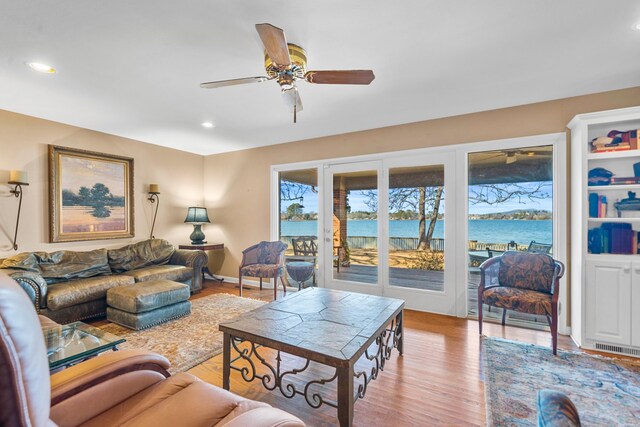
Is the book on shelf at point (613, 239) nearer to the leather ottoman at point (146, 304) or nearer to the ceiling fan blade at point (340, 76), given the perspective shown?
the ceiling fan blade at point (340, 76)

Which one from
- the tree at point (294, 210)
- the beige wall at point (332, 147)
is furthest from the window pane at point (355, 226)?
the tree at point (294, 210)

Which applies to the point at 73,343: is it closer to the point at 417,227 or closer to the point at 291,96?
the point at 291,96

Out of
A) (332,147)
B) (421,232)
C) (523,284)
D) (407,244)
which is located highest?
(332,147)

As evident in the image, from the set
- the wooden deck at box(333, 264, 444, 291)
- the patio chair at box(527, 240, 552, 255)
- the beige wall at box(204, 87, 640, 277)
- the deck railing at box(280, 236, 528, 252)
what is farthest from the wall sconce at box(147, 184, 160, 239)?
the patio chair at box(527, 240, 552, 255)

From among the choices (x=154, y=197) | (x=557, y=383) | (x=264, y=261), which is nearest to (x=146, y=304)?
(x=264, y=261)

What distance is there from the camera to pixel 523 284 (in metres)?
3.06

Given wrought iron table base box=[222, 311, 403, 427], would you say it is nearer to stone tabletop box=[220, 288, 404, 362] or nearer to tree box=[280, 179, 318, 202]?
stone tabletop box=[220, 288, 404, 362]

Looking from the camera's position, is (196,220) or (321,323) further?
(196,220)

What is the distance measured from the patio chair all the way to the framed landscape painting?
225 inches

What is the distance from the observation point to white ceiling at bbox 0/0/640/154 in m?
1.82

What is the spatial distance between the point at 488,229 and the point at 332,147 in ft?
8.11

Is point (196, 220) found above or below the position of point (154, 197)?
below

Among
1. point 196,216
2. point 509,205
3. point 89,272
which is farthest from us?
point 196,216

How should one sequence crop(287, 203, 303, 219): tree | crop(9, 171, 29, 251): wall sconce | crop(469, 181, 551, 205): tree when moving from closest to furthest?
1. crop(9, 171, 29, 251): wall sconce
2. crop(469, 181, 551, 205): tree
3. crop(287, 203, 303, 219): tree
